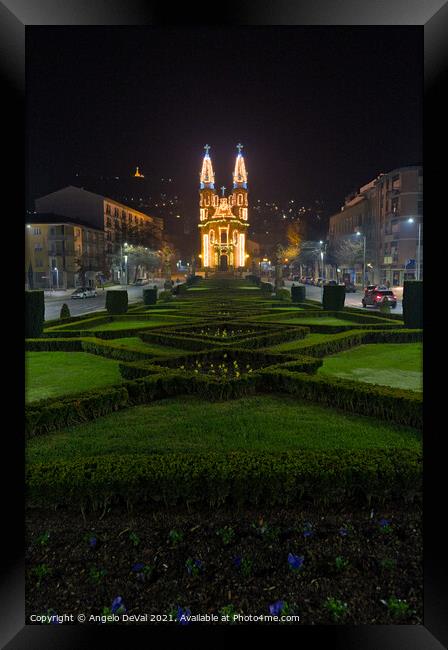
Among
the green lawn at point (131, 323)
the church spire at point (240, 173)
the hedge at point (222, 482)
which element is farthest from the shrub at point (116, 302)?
the church spire at point (240, 173)

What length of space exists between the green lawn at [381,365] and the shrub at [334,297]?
9.86 metres

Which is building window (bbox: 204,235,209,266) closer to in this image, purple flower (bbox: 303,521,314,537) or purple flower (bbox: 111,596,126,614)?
purple flower (bbox: 303,521,314,537)

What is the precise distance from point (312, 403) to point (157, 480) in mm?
4054

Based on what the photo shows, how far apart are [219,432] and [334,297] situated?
A: 18751 mm

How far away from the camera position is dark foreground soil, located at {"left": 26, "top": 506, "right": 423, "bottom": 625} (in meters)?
3.49

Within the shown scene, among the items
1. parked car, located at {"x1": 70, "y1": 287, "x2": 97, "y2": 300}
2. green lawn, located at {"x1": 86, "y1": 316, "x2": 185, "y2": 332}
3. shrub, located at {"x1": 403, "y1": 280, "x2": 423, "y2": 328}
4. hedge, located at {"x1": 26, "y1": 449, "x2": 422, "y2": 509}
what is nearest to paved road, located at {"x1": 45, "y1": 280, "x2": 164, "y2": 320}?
parked car, located at {"x1": 70, "y1": 287, "x2": 97, "y2": 300}

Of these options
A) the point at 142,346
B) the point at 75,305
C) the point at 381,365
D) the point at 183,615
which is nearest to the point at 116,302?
the point at 142,346

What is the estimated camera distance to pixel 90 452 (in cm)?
580

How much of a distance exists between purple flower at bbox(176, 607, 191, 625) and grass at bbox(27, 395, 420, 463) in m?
2.41

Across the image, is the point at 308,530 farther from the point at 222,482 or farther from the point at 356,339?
the point at 356,339
